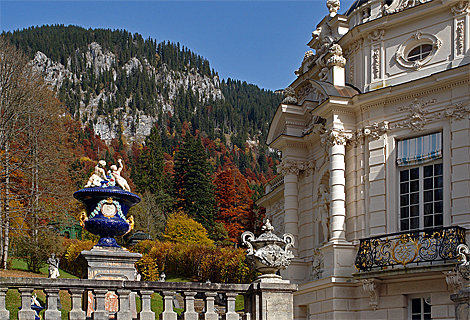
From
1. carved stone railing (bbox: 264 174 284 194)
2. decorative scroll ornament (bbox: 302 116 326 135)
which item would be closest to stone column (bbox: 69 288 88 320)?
decorative scroll ornament (bbox: 302 116 326 135)

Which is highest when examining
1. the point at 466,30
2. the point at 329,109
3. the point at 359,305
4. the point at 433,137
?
the point at 466,30

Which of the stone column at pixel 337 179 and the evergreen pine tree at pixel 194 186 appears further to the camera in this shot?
the evergreen pine tree at pixel 194 186

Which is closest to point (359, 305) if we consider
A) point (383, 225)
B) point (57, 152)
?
point (383, 225)

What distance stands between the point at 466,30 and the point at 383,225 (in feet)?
24.2

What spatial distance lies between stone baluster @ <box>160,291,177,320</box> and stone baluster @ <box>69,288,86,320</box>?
1.44m

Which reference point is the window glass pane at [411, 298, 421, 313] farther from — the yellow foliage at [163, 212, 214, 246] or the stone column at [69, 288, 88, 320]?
the yellow foliage at [163, 212, 214, 246]

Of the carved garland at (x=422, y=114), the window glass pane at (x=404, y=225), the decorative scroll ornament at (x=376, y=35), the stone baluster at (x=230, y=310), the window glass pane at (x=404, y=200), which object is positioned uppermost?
the decorative scroll ornament at (x=376, y=35)

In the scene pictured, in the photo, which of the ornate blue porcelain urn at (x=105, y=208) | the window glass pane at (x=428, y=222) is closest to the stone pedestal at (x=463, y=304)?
the ornate blue porcelain urn at (x=105, y=208)

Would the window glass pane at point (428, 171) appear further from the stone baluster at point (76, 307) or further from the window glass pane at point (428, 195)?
the stone baluster at point (76, 307)

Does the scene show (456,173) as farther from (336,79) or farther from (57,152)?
(57,152)

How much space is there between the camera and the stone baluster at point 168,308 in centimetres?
1137

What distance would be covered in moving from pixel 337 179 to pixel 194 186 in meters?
65.0

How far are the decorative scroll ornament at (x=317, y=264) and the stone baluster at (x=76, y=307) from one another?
13.9 metres

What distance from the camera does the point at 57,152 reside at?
147 ft
